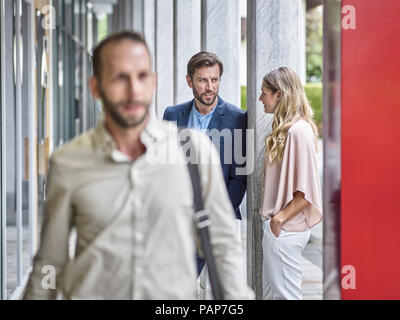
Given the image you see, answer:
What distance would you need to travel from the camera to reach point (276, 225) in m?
3.67

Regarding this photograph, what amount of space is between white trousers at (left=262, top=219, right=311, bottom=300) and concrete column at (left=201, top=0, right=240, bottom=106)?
7.74 feet

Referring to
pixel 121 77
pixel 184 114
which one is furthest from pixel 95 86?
pixel 184 114

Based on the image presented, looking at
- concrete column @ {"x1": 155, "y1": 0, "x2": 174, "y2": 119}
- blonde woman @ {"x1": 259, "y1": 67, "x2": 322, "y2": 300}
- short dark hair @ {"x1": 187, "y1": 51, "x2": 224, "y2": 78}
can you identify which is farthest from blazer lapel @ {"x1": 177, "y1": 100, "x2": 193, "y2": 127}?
concrete column @ {"x1": 155, "y1": 0, "x2": 174, "y2": 119}

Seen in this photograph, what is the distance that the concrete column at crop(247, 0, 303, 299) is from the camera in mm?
4332

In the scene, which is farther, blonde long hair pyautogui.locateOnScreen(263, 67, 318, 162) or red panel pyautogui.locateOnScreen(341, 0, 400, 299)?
blonde long hair pyautogui.locateOnScreen(263, 67, 318, 162)

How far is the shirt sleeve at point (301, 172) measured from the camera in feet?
11.7

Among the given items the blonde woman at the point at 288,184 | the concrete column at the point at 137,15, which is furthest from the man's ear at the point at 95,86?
the concrete column at the point at 137,15

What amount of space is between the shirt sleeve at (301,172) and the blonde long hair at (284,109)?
0.08 m

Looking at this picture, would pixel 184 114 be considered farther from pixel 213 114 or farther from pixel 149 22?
pixel 149 22

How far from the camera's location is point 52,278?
6.18ft

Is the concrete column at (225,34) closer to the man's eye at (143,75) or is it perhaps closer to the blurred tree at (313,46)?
the man's eye at (143,75)

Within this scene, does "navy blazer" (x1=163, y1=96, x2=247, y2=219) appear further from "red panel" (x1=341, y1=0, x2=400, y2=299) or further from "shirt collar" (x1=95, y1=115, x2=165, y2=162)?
"shirt collar" (x1=95, y1=115, x2=165, y2=162)

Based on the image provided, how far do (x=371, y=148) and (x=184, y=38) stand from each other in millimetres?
4516
